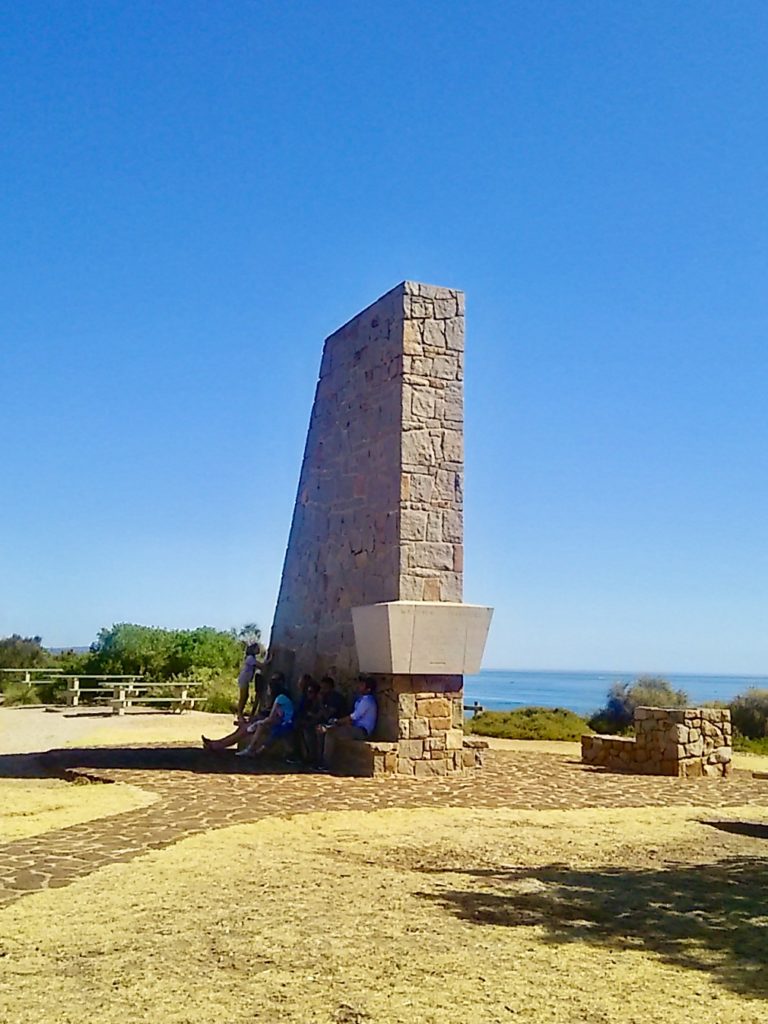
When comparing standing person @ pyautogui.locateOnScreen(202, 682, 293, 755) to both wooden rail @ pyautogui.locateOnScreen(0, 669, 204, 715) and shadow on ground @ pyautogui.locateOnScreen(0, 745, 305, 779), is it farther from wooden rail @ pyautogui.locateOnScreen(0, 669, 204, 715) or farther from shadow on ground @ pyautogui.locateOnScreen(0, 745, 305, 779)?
wooden rail @ pyautogui.locateOnScreen(0, 669, 204, 715)

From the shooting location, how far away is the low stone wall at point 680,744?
11336 mm

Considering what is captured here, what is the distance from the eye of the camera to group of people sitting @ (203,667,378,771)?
10664 mm

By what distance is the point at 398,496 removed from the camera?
35.2 ft

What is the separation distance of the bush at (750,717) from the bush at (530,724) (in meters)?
3.04

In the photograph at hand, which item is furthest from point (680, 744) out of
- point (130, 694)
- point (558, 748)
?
point (130, 694)

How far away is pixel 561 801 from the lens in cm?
904

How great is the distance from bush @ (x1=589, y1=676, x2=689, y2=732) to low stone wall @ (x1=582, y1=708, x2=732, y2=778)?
8530mm

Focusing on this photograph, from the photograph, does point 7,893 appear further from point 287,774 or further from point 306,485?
point 306,485

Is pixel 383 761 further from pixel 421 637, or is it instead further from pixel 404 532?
pixel 404 532

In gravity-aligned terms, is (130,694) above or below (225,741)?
above

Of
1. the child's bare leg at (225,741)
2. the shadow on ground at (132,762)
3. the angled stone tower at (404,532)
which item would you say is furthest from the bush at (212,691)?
the angled stone tower at (404,532)

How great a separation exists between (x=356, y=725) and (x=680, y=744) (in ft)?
12.3

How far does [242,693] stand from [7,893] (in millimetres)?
8050

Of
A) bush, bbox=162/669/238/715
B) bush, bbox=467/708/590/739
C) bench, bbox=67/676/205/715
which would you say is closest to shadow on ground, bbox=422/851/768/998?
bush, bbox=467/708/590/739
